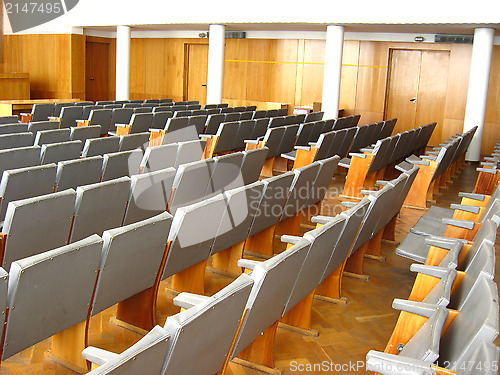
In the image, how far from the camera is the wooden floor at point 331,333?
122 inches

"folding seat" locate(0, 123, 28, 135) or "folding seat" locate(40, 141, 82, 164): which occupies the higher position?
"folding seat" locate(0, 123, 28, 135)

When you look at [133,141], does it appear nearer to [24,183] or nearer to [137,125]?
[24,183]

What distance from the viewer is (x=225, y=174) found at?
543 centimetres

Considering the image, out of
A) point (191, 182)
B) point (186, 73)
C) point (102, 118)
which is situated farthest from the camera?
point (186, 73)

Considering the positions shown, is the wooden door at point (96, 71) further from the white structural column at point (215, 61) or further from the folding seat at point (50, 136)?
the folding seat at point (50, 136)

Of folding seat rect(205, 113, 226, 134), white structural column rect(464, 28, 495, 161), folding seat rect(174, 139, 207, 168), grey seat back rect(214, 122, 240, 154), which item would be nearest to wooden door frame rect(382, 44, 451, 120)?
white structural column rect(464, 28, 495, 161)

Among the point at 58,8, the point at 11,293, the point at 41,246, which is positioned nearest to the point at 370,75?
the point at 58,8

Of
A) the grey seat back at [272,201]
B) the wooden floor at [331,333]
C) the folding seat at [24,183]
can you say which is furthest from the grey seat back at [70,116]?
the wooden floor at [331,333]

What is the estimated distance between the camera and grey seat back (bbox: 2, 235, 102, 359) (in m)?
2.42

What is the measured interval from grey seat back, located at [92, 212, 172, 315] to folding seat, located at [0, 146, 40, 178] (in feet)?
7.93

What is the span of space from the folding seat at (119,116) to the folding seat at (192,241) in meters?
6.47

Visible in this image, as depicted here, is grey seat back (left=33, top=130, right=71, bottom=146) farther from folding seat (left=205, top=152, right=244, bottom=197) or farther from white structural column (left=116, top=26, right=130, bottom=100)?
white structural column (left=116, top=26, right=130, bottom=100)

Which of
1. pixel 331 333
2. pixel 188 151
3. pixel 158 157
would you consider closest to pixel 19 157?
pixel 158 157

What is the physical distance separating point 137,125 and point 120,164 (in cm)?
401
